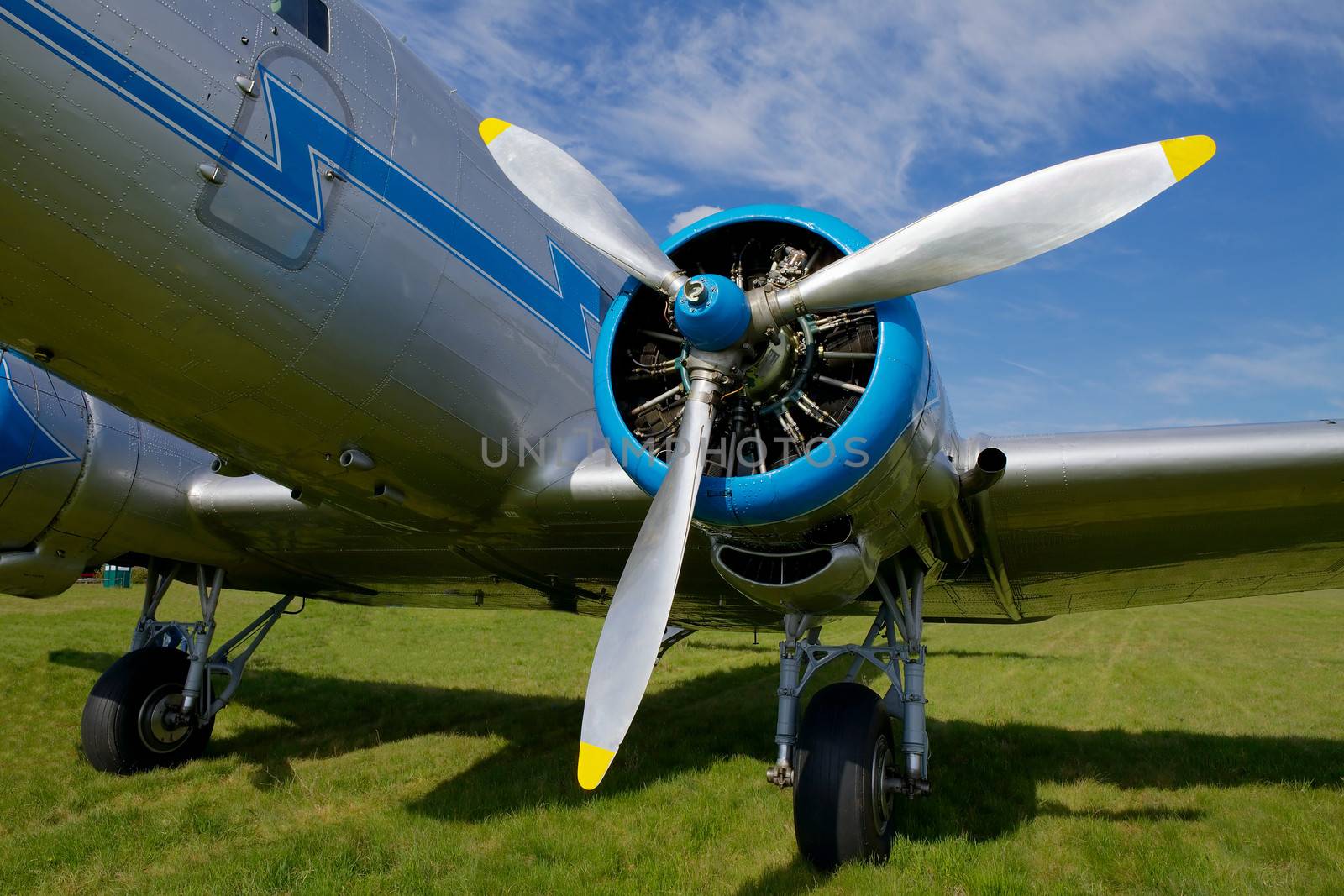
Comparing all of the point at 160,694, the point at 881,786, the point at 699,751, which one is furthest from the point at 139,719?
the point at 881,786

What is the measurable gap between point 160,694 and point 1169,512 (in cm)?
837

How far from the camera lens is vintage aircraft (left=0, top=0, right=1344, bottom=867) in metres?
3.84

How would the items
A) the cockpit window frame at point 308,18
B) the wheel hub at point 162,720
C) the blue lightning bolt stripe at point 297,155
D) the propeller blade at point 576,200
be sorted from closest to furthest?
the blue lightning bolt stripe at point 297,155
the cockpit window frame at point 308,18
the propeller blade at point 576,200
the wheel hub at point 162,720

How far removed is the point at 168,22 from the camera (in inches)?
147

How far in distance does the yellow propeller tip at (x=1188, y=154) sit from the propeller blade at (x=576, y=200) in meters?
2.31

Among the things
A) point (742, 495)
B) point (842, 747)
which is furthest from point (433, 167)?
point (842, 747)

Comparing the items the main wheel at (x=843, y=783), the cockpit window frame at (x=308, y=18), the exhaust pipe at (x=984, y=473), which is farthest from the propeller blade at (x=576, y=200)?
the main wheel at (x=843, y=783)

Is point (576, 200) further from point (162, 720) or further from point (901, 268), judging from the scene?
point (162, 720)

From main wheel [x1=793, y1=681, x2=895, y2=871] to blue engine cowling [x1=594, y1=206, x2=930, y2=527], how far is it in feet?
5.47

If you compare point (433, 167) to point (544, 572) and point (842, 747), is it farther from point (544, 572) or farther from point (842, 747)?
point (842, 747)

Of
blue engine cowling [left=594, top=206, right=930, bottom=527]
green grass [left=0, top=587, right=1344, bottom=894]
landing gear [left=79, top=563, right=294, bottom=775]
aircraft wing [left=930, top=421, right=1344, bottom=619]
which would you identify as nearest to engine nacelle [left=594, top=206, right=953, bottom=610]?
blue engine cowling [left=594, top=206, right=930, bottom=527]

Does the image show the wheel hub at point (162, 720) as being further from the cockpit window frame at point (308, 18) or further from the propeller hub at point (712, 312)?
the propeller hub at point (712, 312)

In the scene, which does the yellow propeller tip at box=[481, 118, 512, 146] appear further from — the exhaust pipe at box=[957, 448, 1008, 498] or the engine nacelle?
the exhaust pipe at box=[957, 448, 1008, 498]

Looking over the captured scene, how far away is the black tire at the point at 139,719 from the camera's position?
7434 mm
